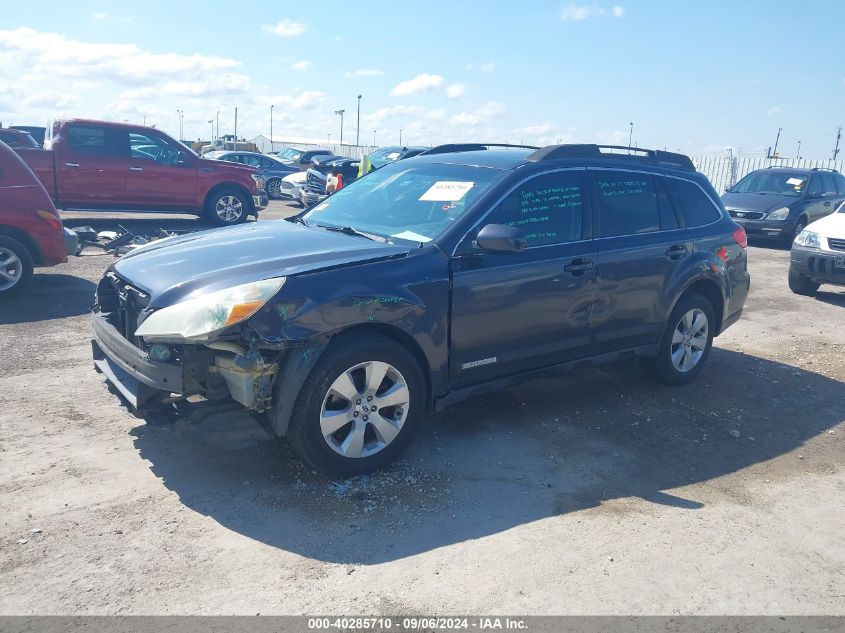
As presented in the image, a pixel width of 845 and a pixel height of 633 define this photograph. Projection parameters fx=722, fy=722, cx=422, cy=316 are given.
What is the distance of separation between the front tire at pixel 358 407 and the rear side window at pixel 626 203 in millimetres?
2074

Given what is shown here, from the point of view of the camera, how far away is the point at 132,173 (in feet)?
43.3

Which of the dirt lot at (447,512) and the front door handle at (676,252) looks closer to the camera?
the dirt lot at (447,512)

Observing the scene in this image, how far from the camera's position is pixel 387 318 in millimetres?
4043

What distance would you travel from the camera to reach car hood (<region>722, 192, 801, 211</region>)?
1593 cm

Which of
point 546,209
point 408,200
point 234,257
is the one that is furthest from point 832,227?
point 234,257

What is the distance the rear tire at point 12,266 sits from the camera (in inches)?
305


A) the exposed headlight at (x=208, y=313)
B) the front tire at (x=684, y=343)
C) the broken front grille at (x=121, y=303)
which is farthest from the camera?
the front tire at (x=684, y=343)

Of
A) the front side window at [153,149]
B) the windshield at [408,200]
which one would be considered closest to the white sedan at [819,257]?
Result: the windshield at [408,200]

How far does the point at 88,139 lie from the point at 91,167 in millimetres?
525

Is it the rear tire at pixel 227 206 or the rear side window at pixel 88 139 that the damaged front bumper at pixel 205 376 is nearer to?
the rear side window at pixel 88 139

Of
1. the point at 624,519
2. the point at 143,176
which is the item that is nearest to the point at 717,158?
the point at 143,176

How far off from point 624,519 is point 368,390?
1.55 meters

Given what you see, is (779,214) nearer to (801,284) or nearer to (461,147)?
(801,284)

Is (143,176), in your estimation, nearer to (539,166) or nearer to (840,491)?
(539,166)
